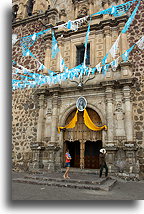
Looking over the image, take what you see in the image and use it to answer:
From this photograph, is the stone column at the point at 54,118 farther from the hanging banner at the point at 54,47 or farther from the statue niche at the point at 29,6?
the statue niche at the point at 29,6

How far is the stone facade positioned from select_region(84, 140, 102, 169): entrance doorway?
800mm

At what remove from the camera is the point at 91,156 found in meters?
7.91

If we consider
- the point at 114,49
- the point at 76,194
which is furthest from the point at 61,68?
the point at 76,194

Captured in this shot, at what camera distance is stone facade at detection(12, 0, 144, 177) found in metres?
6.57

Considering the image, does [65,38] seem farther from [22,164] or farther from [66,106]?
[22,164]

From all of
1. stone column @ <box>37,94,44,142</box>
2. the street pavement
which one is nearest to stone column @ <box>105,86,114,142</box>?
the street pavement

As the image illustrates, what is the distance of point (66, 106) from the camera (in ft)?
25.9

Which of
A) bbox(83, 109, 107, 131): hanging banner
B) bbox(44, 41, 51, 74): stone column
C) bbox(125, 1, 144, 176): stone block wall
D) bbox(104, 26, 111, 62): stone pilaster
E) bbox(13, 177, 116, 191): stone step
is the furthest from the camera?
bbox(44, 41, 51, 74): stone column

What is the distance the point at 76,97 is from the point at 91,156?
262cm

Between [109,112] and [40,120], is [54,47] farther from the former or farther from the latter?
[109,112]

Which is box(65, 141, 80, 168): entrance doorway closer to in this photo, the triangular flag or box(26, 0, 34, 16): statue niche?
the triangular flag

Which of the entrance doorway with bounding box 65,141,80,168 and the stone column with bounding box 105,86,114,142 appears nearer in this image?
the stone column with bounding box 105,86,114,142

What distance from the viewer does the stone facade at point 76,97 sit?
657 cm

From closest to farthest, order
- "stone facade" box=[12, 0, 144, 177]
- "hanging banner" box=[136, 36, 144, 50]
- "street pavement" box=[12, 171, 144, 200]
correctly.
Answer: "street pavement" box=[12, 171, 144, 200] → "stone facade" box=[12, 0, 144, 177] → "hanging banner" box=[136, 36, 144, 50]
